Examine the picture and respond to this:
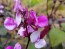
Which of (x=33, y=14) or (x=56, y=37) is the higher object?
(x=33, y=14)

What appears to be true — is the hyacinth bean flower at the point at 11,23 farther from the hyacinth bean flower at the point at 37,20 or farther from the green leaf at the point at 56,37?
the green leaf at the point at 56,37

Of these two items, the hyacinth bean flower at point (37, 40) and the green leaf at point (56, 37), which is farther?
the green leaf at point (56, 37)

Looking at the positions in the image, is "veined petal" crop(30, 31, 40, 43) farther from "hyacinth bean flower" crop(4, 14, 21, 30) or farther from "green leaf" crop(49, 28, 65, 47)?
"green leaf" crop(49, 28, 65, 47)

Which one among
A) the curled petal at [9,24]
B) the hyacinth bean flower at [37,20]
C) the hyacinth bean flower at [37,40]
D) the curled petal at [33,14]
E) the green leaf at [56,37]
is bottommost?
the green leaf at [56,37]

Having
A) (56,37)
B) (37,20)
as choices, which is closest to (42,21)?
(37,20)

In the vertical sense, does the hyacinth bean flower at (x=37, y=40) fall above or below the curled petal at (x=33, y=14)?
below

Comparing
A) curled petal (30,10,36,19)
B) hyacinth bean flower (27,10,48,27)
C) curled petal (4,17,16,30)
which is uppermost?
curled petal (30,10,36,19)

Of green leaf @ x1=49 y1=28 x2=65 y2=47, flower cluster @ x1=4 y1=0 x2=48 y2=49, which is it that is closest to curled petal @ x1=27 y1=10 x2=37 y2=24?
flower cluster @ x1=4 y1=0 x2=48 y2=49

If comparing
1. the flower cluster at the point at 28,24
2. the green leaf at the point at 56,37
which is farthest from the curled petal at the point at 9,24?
the green leaf at the point at 56,37

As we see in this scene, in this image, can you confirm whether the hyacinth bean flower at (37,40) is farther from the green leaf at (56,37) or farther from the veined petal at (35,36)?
the green leaf at (56,37)

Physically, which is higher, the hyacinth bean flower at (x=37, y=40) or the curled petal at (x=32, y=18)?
the curled petal at (x=32, y=18)

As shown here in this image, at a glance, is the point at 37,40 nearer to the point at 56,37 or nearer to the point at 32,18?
the point at 32,18

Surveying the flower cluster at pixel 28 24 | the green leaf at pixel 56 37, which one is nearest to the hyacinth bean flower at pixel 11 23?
the flower cluster at pixel 28 24
